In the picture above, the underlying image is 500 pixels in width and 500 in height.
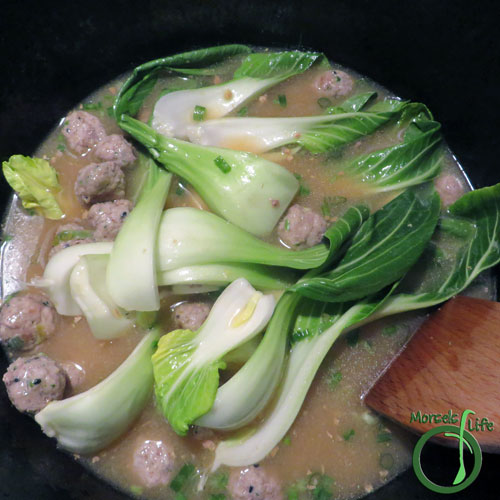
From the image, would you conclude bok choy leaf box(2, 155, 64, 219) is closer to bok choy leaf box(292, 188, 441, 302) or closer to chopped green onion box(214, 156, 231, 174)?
chopped green onion box(214, 156, 231, 174)

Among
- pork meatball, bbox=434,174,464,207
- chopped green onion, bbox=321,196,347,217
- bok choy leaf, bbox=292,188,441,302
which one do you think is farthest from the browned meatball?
pork meatball, bbox=434,174,464,207

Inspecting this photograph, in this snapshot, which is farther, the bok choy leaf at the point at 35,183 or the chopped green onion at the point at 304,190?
the chopped green onion at the point at 304,190

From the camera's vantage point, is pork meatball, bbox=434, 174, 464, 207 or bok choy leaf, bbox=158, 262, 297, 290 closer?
bok choy leaf, bbox=158, 262, 297, 290

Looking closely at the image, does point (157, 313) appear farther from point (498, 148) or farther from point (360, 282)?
point (498, 148)

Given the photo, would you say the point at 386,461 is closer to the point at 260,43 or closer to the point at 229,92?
the point at 229,92

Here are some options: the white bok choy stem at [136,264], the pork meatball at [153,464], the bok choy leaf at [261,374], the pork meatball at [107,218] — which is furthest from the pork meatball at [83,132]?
the pork meatball at [153,464]

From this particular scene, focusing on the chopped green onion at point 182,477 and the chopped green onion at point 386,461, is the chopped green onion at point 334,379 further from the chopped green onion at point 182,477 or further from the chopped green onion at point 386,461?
the chopped green onion at point 182,477
